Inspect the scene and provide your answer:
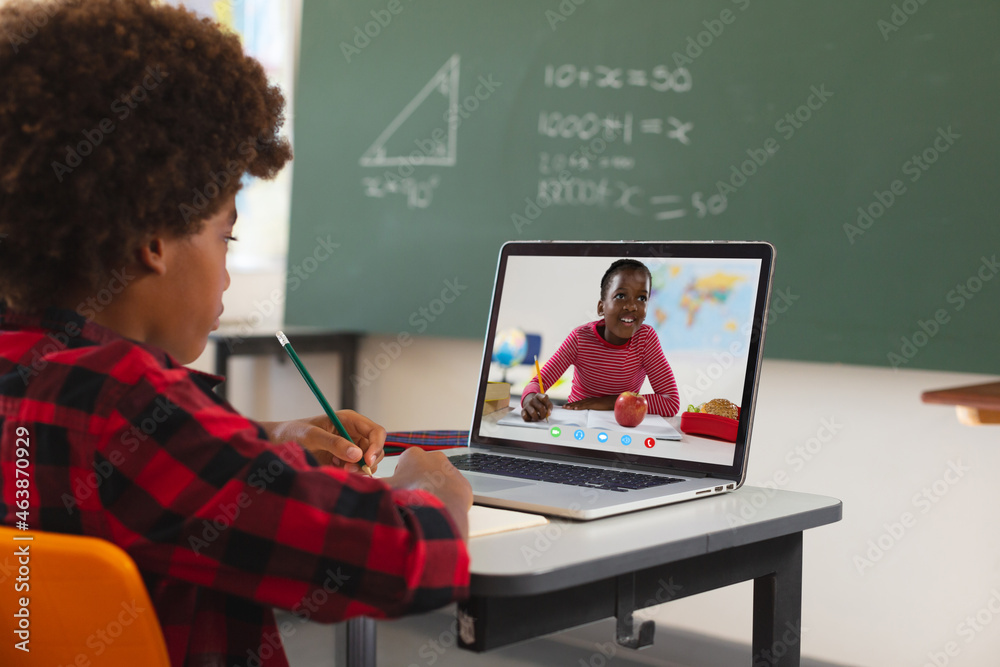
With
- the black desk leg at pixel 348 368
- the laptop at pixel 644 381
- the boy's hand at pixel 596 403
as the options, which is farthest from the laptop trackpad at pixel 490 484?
the black desk leg at pixel 348 368

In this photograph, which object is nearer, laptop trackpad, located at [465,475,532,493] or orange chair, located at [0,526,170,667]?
orange chair, located at [0,526,170,667]

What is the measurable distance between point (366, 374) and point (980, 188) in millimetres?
1926

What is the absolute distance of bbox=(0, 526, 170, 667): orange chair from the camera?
69cm

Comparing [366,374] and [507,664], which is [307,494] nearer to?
[507,664]

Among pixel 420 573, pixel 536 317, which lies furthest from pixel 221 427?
pixel 536 317

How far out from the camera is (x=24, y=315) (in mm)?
821

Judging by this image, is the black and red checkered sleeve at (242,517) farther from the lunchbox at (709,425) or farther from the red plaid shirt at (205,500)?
the lunchbox at (709,425)

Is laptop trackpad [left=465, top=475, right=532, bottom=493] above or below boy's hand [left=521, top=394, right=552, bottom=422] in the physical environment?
below

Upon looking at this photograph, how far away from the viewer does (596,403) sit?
1.28m

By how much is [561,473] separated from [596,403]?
0.15 meters

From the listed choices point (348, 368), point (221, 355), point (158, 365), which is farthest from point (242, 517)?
point (348, 368)

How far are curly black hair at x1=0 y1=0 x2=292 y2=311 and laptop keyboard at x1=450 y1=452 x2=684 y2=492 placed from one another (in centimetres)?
51

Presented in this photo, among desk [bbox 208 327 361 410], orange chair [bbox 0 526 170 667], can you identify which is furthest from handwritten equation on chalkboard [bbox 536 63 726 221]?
orange chair [bbox 0 526 170 667]

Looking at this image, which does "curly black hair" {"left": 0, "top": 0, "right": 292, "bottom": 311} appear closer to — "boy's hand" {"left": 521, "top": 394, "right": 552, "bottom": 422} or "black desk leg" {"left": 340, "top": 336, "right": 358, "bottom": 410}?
"boy's hand" {"left": 521, "top": 394, "right": 552, "bottom": 422}
